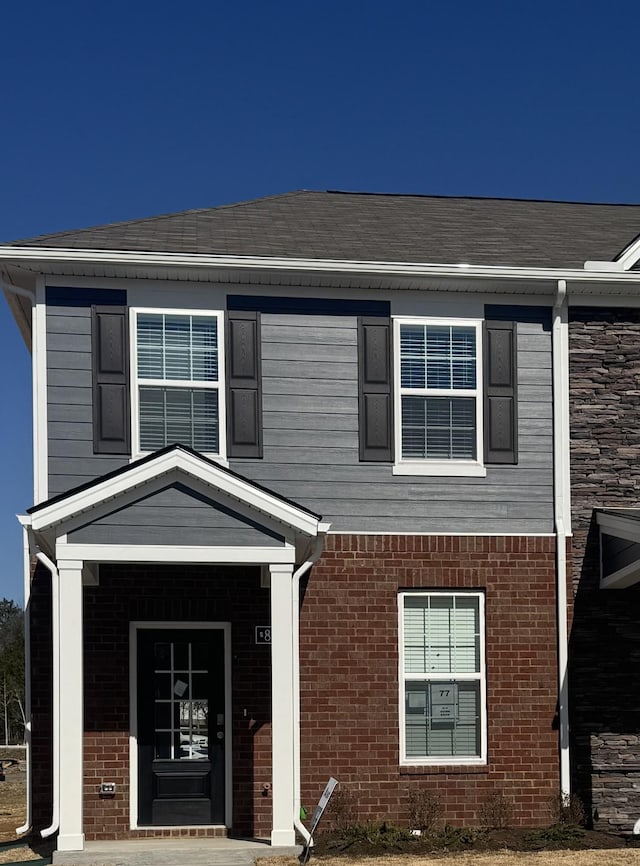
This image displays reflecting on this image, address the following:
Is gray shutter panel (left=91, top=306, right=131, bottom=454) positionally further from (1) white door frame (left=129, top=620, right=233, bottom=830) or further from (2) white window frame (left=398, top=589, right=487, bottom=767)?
(2) white window frame (left=398, top=589, right=487, bottom=767)

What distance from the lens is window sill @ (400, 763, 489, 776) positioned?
12.6 metres

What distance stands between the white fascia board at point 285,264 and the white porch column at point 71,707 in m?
3.24

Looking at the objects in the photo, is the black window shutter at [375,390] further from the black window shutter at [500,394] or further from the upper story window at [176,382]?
the upper story window at [176,382]

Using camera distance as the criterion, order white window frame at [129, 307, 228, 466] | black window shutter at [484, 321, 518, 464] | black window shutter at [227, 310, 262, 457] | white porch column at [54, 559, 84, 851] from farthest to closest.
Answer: black window shutter at [484, 321, 518, 464], black window shutter at [227, 310, 262, 457], white window frame at [129, 307, 228, 466], white porch column at [54, 559, 84, 851]

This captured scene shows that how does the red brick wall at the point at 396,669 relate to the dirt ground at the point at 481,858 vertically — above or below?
above

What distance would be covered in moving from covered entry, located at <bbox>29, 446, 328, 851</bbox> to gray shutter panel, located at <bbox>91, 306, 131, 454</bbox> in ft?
4.20

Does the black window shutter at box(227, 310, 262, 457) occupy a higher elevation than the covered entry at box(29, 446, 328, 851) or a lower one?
higher

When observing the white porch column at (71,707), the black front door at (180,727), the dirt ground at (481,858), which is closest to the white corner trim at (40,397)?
the white porch column at (71,707)

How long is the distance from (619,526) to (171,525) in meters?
4.55

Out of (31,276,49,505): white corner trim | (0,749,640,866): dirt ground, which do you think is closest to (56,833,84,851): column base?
(0,749,640,866): dirt ground

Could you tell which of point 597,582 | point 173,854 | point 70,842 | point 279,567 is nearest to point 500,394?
point 597,582

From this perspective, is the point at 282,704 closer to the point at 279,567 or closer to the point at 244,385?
the point at 279,567

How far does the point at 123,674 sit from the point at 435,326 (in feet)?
16.1

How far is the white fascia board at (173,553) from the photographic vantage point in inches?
439
